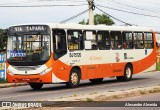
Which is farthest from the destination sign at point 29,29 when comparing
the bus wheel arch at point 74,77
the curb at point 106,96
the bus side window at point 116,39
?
the curb at point 106,96

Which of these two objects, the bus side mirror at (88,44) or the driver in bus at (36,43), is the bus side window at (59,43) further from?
the bus side mirror at (88,44)

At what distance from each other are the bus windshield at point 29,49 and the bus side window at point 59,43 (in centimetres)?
42

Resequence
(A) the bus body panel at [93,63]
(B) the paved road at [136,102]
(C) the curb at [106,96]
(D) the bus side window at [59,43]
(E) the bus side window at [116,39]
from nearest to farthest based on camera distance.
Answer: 1. (B) the paved road at [136,102]
2. (C) the curb at [106,96]
3. (A) the bus body panel at [93,63]
4. (D) the bus side window at [59,43]
5. (E) the bus side window at [116,39]

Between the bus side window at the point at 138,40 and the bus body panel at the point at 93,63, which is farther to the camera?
the bus side window at the point at 138,40

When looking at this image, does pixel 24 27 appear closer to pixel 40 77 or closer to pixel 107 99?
pixel 40 77

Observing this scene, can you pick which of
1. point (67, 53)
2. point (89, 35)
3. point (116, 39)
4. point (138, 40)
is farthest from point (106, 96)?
point (138, 40)

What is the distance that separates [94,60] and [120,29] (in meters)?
3.24

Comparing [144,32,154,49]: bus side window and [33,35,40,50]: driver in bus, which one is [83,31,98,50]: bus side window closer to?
[33,35,40,50]: driver in bus

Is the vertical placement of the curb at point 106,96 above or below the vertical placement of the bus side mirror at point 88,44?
below

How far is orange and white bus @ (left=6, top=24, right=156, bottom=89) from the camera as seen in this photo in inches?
951

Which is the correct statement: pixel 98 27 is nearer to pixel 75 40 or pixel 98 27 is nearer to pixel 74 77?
pixel 75 40

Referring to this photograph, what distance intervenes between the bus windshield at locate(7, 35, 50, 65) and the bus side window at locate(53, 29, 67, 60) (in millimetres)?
416

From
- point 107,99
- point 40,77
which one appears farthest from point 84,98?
point 40,77

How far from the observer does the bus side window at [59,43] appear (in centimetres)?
2442
